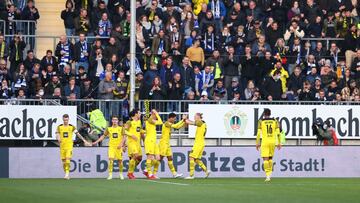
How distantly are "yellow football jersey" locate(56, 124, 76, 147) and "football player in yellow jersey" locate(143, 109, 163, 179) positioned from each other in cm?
229

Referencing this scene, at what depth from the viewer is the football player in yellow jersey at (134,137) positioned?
37.6m

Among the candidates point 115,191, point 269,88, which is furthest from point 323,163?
point 115,191

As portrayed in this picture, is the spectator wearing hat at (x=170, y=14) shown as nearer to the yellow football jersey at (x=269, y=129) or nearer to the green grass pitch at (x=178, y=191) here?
the yellow football jersey at (x=269, y=129)

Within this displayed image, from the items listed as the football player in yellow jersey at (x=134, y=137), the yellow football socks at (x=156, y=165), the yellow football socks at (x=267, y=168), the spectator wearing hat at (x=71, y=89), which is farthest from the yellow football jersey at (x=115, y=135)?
the yellow football socks at (x=267, y=168)

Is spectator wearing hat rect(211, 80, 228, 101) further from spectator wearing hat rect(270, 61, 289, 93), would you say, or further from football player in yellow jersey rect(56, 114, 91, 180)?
football player in yellow jersey rect(56, 114, 91, 180)

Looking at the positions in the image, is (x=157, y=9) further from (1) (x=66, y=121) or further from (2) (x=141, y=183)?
(2) (x=141, y=183)

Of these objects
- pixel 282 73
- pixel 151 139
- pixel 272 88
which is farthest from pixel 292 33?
pixel 151 139

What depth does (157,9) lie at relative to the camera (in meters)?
43.5

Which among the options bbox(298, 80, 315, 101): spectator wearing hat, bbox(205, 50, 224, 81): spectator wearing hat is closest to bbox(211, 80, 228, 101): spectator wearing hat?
bbox(205, 50, 224, 81): spectator wearing hat

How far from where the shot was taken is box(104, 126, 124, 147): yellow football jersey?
38.0 meters

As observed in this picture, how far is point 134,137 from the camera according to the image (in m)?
37.5

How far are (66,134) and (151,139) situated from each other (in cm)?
260

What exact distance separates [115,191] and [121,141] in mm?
7581

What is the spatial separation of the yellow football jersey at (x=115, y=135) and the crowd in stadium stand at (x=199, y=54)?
2.55 metres
